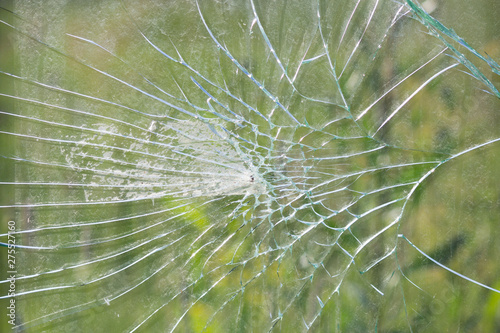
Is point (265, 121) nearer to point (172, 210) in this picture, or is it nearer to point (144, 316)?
point (172, 210)

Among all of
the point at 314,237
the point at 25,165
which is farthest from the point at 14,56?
the point at 314,237

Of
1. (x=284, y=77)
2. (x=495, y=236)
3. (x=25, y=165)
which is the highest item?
(x=284, y=77)

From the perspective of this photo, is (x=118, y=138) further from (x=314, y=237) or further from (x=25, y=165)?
(x=314, y=237)

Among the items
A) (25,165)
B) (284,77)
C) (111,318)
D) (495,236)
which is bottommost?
(111,318)

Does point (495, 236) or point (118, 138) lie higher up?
point (118, 138)

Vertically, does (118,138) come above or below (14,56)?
below

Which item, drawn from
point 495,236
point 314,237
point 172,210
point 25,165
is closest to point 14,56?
point 25,165
